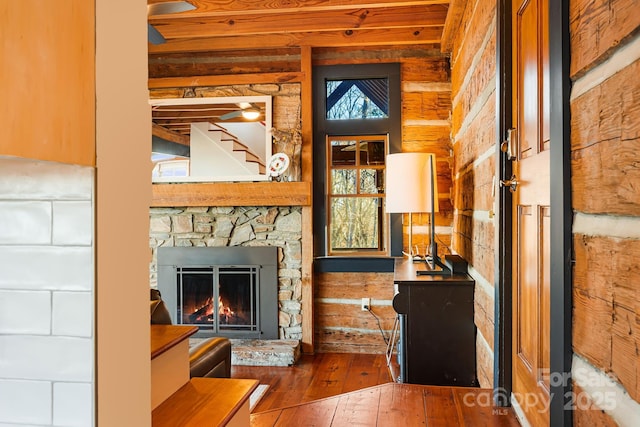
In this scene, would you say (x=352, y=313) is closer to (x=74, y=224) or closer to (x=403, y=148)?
(x=403, y=148)

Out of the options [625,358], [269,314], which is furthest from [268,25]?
[625,358]

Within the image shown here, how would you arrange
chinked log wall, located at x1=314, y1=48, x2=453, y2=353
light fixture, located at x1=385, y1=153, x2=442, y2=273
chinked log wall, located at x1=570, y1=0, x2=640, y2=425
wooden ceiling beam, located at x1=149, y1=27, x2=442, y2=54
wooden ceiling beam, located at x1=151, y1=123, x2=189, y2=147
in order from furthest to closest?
wooden ceiling beam, located at x1=151, y1=123, x2=189, y2=147, chinked log wall, located at x1=314, y1=48, x2=453, y2=353, wooden ceiling beam, located at x1=149, y1=27, x2=442, y2=54, light fixture, located at x1=385, y1=153, x2=442, y2=273, chinked log wall, located at x1=570, y1=0, x2=640, y2=425

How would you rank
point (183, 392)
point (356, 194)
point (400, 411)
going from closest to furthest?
point (183, 392) < point (400, 411) < point (356, 194)

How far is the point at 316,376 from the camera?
12.7 feet

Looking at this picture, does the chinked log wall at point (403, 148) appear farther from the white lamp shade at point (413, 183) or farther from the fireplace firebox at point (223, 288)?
the white lamp shade at point (413, 183)

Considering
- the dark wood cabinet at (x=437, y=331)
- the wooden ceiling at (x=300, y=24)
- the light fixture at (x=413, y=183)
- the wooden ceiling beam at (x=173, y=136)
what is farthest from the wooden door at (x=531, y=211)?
the wooden ceiling beam at (x=173, y=136)

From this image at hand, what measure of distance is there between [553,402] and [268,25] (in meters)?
3.74

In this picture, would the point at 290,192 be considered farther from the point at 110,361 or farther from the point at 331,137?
the point at 110,361

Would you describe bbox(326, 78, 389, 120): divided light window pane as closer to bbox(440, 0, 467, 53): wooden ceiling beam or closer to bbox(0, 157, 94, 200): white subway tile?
bbox(440, 0, 467, 53): wooden ceiling beam

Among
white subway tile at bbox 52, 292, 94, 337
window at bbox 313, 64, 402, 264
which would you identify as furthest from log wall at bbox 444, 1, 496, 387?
white subway tile at bbox 52, 292, 94, 337

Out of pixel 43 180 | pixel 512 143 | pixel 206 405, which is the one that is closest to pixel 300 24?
pixel 512 143

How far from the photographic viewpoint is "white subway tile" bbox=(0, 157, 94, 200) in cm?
86

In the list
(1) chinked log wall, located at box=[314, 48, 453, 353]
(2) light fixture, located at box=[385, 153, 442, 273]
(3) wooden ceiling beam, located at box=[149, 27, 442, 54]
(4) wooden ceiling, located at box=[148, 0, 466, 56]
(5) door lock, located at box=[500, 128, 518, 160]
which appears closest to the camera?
(5) door lock, located at box=[500, 128, 518, 160]

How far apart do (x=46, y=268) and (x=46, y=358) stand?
6.8 inches
